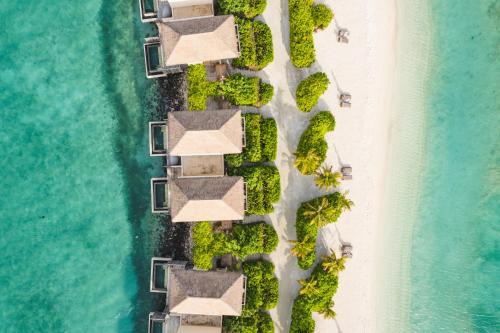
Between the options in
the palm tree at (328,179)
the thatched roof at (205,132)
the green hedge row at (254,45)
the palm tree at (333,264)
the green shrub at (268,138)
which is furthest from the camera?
the green shrub at (268,138)

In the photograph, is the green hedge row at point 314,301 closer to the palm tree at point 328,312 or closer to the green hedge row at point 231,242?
the palm tree at point 328,312

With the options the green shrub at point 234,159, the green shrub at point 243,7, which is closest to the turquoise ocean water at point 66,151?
the green shrub at point 234,159

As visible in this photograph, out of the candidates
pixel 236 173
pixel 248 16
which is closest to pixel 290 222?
pixel 236 173

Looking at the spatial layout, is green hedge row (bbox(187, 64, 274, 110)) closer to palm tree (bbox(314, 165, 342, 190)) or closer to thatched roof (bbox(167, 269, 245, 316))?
palm tree (bbox(314, 165, 342, 190))

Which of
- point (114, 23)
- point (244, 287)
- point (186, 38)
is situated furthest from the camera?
point (114, 23)

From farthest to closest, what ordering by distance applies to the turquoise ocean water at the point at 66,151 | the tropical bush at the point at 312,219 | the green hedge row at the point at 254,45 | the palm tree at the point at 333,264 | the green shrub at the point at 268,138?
the turquoise ocean water at the point at 66,151, the green shrub at the point at 268,138, the green hedge row at the point at 254,45, the palm tree at the point at 333,264, the tropical bush at the point at 312,219

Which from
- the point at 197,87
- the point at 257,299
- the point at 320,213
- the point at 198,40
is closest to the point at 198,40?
the point at 198,40

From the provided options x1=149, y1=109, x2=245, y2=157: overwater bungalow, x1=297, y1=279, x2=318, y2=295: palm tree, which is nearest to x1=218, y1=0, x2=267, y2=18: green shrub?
x1=149, y1=109, x2=245, y2=157: overwater bungalow

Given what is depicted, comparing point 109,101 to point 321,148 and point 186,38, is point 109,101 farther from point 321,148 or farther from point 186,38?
point 321,148
